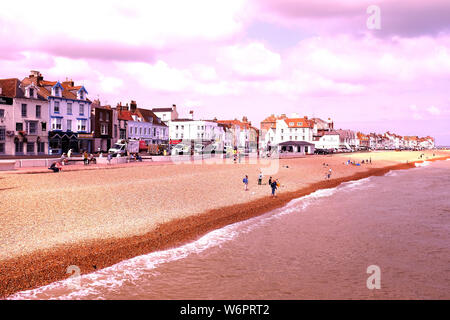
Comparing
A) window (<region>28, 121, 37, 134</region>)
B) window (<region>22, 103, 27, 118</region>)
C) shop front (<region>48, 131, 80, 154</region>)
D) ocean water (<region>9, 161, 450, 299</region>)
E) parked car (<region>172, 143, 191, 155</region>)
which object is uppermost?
window (<region>22, 103, 27, 118</region>)

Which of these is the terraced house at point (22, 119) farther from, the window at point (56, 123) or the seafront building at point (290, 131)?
the seafront building at point (290, 131)

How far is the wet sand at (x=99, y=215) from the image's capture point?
11.3 meters

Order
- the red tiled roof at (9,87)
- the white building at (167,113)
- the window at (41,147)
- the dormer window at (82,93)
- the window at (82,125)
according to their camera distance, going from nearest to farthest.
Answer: the red tiled roof at (9,87), the window at (41,147), the window at (82,125), the dormer window at (82,93), the white building at (167,113)

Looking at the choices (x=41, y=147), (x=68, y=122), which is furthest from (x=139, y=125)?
(x=41, y=147)

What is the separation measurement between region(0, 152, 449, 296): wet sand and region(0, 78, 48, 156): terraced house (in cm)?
2665

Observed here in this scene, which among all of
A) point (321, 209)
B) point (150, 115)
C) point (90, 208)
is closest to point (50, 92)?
point (150, 115)

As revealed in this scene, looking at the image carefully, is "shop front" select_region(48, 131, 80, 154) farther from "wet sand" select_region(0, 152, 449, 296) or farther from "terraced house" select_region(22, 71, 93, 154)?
"wet sand" select_region(0, 152, 449, 296)

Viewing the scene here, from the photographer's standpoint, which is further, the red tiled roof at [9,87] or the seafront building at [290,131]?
the seafront building at [290,131]

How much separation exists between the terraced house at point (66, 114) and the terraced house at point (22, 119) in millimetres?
1132

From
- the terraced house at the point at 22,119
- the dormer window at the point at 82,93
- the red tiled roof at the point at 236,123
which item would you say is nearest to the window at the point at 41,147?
the terraced house at the point at 22,119

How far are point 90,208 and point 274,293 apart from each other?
10.8 meters

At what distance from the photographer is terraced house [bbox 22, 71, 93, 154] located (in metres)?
56.2

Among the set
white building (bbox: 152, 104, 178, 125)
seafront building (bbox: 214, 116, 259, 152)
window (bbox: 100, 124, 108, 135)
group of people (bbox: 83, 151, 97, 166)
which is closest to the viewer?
group of people (bbox: 83, 151, 97, 166)

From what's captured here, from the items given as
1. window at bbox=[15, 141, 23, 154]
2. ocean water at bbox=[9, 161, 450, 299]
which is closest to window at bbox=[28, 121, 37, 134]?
window at bbox=[15, 141, 23, 154]
